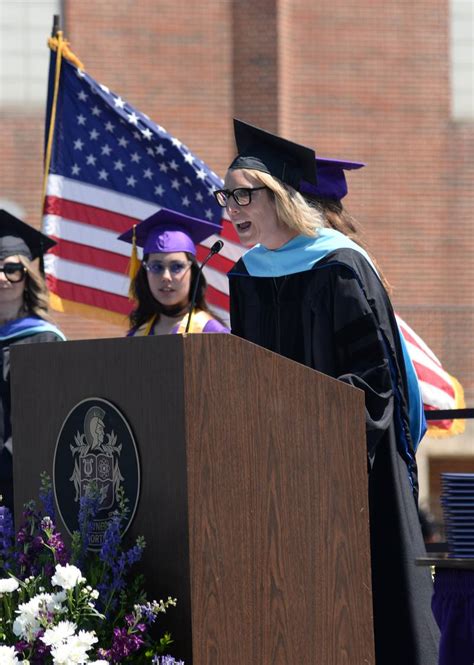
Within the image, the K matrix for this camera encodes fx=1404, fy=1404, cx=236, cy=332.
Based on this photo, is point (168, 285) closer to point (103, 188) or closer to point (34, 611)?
point (103, 188)

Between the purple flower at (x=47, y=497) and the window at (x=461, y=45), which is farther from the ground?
the window at (x=461, y=45)

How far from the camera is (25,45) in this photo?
1736 cm

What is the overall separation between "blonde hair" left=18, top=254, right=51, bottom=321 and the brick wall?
11.2 m

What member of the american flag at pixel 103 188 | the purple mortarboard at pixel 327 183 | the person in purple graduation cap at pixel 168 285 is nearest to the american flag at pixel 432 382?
the american flag at pixel 103 188

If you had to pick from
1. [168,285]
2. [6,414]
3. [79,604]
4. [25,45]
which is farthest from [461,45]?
[79,604]

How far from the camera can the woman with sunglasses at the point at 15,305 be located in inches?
244

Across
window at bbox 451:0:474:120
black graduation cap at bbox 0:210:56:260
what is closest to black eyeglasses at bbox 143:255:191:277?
black graduation cap at bbox 0:210:56:260

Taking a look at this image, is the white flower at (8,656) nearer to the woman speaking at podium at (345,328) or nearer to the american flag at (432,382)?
the woman speaking at podium at (345,328)

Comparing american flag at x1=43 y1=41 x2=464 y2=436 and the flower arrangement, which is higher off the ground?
american flag at x1=43 y1=41 x2=464 y2=436

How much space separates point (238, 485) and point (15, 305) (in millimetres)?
3581

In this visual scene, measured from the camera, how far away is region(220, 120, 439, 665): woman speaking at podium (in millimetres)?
3943

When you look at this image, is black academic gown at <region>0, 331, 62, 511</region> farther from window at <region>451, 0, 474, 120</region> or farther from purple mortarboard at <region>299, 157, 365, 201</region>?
window at <region>451, 0, 474, 120</region>

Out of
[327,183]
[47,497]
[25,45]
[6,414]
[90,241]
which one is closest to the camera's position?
[47,497]

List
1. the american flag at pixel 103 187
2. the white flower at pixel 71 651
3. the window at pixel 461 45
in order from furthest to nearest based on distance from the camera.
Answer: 1. the window at pixel 461 45
2. the american flag at pixel 103 187
3. the white flower at pixel 71 651
